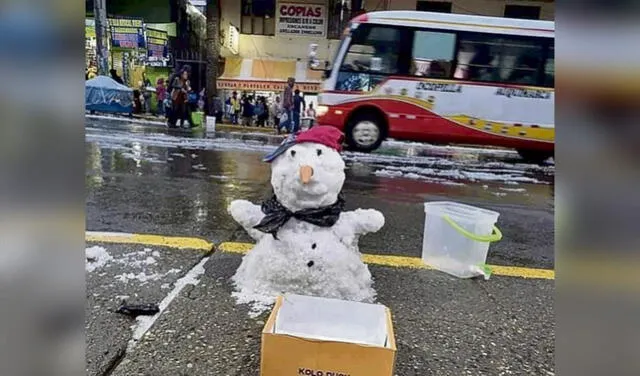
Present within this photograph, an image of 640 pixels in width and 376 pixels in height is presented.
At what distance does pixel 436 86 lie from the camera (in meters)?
9.42

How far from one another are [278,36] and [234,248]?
15.1 m

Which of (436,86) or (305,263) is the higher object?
(436,86)

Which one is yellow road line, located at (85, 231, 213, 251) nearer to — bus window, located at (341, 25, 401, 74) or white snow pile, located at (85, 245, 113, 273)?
white snow pile, located at (85, 245, 113, 273)

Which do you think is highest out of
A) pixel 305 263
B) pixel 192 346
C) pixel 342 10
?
pixel 342 10

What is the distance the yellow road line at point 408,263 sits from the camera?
2994 mm

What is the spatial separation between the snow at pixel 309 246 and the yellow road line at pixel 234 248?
591 mm

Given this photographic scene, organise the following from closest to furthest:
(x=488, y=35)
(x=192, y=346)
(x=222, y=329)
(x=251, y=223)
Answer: (x=192, y=346)
(x=222, y=329)
(x=251, y=223)
(x=488, y=35)

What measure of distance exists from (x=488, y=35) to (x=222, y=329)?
863cm

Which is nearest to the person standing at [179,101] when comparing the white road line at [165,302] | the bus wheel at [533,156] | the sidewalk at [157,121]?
the sidewalk at [157,121]

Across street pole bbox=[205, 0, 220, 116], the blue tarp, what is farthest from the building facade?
the blue tarp

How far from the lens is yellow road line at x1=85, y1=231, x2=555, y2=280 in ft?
9.89
